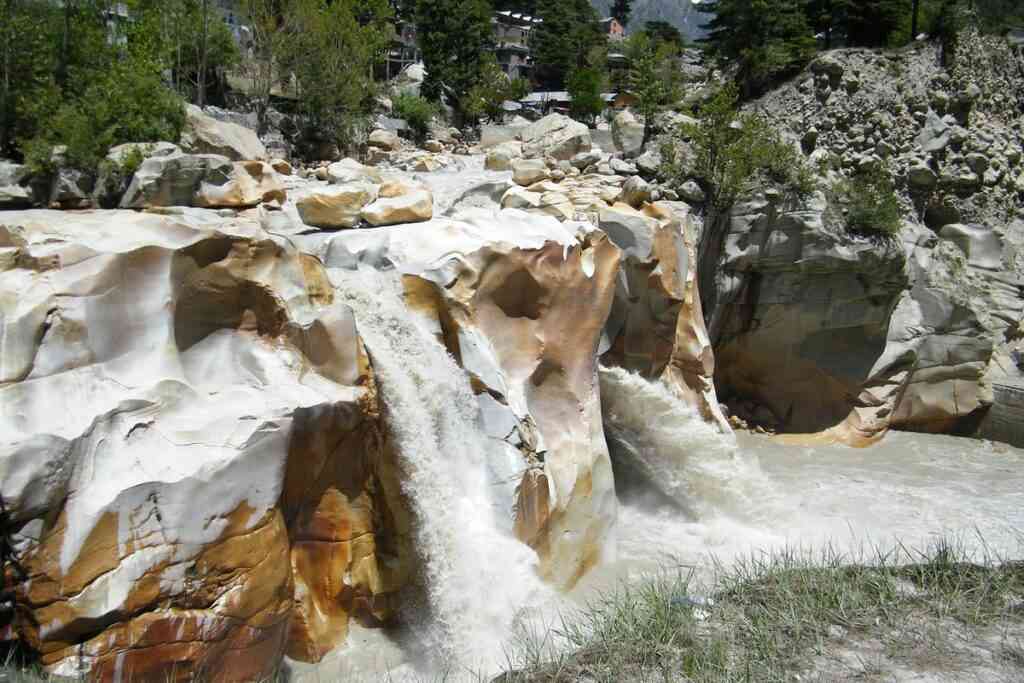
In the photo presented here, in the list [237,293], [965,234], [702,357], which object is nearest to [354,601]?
[237,293]

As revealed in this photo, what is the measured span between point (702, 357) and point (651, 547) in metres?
3.17

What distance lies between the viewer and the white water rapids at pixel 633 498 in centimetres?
659

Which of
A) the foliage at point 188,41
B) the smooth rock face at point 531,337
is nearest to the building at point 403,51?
the foliage at point 188,41

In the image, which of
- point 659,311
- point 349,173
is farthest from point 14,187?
point 659,311

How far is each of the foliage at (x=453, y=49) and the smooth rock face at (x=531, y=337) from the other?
18011 millimetres

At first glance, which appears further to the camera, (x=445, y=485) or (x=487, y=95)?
(x=487, y=95)

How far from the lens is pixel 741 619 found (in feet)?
15.2

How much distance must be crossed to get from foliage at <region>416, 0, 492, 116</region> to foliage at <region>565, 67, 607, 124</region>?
3.15 metres

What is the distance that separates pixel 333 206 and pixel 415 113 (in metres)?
14.1

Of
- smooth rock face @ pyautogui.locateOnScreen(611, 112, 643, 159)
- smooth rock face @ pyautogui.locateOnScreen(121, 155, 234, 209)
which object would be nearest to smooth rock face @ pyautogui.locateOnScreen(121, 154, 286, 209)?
smooth rock face @ pyautogui.locateOnScreen(121, 155, 234, 209)

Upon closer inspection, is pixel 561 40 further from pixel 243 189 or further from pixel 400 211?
pixel 400 211

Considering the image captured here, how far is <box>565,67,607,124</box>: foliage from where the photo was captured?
26016mm

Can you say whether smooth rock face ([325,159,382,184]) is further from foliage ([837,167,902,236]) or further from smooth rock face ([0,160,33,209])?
foliage ([837,167,902,236])

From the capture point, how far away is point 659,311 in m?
10.7
